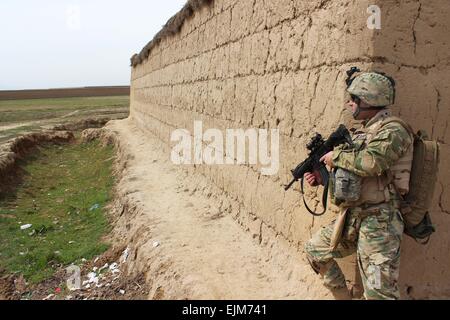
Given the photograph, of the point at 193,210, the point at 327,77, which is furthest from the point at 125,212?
the point at 327,77

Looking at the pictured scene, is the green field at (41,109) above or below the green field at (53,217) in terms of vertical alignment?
above

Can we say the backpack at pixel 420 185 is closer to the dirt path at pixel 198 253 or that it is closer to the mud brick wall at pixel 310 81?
the mud brick wall at pixel 310 81

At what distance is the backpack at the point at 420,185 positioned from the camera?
8.32ft

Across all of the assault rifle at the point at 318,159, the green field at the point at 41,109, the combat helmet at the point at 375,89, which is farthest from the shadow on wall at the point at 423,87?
the green field at the point at 41,109

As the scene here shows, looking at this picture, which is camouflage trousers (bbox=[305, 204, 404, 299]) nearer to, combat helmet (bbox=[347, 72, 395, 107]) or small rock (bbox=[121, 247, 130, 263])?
combat helmet (bbox=[347, 72, 395, 107])

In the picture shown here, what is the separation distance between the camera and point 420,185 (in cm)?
256

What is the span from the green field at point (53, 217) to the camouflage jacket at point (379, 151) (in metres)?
4.58

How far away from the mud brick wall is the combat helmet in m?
0.26

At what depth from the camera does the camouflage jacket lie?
2.42 meters

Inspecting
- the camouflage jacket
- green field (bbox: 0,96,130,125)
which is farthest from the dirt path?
green field (bbox: 0,96,130,125)

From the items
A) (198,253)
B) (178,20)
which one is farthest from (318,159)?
(178,20)

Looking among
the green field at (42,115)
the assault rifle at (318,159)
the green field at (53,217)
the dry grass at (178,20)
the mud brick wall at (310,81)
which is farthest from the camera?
the green field at (42,115)

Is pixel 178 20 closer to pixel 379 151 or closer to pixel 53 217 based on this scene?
pixel 53 217

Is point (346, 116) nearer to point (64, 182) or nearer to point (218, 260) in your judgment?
point (218, 260)
